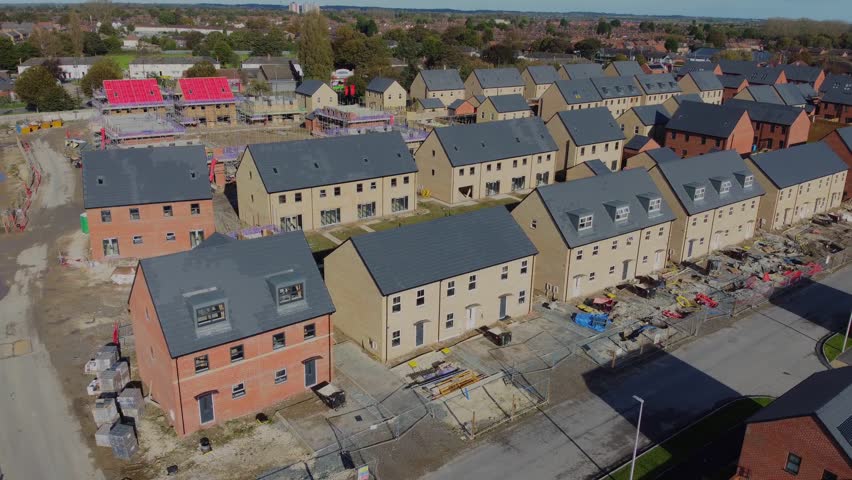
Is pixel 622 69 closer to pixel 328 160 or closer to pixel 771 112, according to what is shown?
pixel 771 112

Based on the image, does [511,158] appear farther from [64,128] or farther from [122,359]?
[64,128]

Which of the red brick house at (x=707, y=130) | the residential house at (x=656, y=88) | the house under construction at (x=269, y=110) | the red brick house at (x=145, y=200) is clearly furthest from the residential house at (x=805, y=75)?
the red brick house at (x=145, y=200)

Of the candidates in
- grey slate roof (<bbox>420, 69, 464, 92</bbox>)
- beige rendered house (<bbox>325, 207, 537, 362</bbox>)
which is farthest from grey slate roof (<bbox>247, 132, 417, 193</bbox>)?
grey slate roof (<bbox>420, 69, 464, 92</bbox>)

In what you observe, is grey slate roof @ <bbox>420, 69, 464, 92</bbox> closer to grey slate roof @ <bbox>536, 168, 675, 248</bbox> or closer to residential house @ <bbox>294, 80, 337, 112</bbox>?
residential house @ <bbox>294, 80, 337, 112</bbox>

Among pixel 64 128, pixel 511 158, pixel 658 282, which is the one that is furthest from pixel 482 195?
pixel 64 128

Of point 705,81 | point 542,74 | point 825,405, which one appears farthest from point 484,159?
point 705,81

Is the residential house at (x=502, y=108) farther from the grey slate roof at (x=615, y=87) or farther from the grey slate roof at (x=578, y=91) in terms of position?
the grey slate roof at (x=615, y=87)
